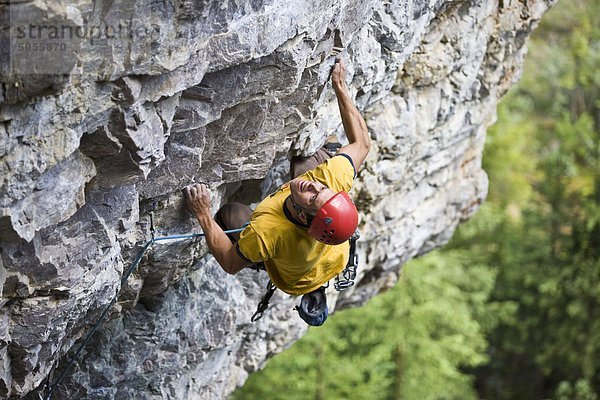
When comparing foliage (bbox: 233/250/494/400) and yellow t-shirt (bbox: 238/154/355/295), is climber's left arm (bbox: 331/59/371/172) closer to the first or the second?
yellow t-shirt (bbox: 238/154/355/295)

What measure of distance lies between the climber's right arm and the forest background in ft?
27.2

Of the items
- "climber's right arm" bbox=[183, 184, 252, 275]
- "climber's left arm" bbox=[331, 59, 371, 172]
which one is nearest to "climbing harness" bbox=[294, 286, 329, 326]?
"climber's right arm" bbox=[183, 184, 252, 275]

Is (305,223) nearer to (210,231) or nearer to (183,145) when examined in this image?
(210,231)

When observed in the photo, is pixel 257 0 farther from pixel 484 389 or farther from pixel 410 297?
pixel 484 389

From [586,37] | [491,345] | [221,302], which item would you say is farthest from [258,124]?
[586,37]

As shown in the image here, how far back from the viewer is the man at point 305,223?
502 centimetres

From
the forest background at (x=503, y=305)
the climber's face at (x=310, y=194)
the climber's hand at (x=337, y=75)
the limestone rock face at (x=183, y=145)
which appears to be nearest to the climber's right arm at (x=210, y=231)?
the limestone rock face at (x=183, y=145)

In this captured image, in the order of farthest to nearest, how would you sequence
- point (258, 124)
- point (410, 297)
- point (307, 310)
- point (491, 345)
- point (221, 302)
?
point (491, 345), point (410, 297), point (221, 302), point (307, 310), point (258, 124)

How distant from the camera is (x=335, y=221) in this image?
4930 millimetres

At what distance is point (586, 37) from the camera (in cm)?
2088

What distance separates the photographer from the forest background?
564 inches

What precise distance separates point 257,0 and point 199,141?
41.2 inches

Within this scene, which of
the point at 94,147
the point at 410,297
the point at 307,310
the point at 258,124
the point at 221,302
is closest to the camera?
the point at 94,147

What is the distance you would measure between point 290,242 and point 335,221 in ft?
1.87
